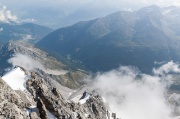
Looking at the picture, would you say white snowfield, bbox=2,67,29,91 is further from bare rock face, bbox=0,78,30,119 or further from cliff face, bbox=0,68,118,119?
bare rock face, bbox=0,78,30,119

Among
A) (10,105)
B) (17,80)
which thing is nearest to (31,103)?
(10,105)

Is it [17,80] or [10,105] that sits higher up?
[17,80]

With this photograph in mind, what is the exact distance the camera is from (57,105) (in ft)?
305

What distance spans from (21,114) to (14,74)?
209ft

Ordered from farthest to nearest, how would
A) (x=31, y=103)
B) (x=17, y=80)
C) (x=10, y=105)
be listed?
(x=17, y=80) → (x=31, y=103) → (x=10, y=105)

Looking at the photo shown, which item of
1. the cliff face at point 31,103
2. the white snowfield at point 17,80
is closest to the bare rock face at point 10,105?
the cliff face at point 31,103

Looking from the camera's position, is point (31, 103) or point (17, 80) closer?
point (31, 103)

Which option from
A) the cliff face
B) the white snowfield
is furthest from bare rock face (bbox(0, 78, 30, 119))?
the white snowfield

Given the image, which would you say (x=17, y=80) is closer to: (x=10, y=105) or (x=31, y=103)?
(x=31, y=103)

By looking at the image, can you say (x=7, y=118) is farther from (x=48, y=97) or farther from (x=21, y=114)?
(x=48, y=97)

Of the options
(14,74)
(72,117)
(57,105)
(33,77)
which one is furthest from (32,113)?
(14,74)

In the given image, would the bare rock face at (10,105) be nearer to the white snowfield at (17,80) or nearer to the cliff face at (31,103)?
the cliff face at (31,103)

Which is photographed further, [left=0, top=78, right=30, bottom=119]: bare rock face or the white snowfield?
the white snowfield

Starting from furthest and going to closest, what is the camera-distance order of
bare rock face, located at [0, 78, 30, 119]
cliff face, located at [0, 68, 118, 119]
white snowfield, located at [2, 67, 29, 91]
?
1. white snowfield, located at [2, 67, 29, 91]
2. cliff face, located at [0, 68, 118, 119]
3. bare rock face, located at [0, 78, 30, 119]
